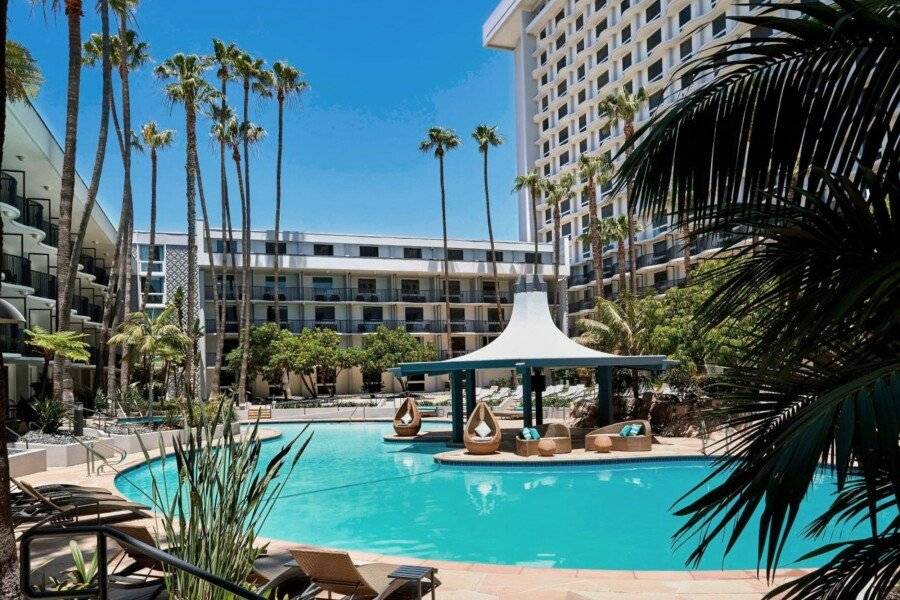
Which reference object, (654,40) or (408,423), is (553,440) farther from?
(654,40)

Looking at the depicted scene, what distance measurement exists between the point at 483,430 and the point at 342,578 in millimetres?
11464

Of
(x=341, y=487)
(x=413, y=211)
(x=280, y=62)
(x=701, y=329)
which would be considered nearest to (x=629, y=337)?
(x=341, y=487)

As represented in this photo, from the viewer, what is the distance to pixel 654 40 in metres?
49.0

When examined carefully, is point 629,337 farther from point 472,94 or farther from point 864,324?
point 472,94

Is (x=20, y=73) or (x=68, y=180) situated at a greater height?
(x=20, y=73)

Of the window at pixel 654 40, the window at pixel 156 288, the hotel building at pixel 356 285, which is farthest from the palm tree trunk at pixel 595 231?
the window at pixel 156 288

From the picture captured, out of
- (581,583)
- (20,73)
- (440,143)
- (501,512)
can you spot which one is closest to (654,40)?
(440,143)

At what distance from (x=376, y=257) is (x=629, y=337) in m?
30.0

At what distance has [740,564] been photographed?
345 inches

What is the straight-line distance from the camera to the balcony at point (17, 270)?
24109mm

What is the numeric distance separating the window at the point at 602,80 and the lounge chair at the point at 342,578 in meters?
52.5

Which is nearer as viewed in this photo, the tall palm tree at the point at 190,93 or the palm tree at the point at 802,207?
Result: the palm tree at the point at 802,207

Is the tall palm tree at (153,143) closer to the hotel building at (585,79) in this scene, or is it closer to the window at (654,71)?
the hotel building at (585,79)

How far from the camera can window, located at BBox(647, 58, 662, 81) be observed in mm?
48438
